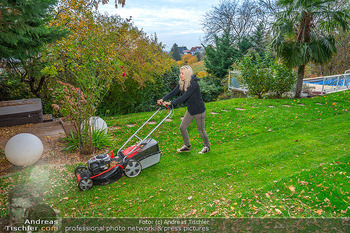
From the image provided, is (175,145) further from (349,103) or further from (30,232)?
(349,103)

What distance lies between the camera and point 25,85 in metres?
10.4

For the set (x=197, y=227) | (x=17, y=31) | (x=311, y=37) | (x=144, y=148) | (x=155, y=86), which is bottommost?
(x=197, y=227)

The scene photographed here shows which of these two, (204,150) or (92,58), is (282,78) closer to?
(204,150)

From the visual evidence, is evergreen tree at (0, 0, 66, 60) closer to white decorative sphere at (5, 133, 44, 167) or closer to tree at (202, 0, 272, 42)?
white decorative sphere at (5, 133, 44, 167)

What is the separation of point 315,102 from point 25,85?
12087 millimetres

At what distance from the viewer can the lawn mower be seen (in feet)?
12.8

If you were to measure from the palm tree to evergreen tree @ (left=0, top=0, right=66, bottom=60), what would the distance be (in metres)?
8.41

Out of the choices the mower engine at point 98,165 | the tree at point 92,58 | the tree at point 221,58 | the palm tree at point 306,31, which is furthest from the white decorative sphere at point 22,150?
the tree at point 221,58

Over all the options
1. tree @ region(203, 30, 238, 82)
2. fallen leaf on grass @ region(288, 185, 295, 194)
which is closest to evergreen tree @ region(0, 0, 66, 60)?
fallen leaf on grass @ region(288, 185, 295, 194)

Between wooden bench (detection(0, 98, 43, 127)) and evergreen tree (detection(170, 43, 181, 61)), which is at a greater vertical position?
evergreen tree (detection(170, 43, 181, 61))

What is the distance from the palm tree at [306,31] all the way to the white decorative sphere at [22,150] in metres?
9.09

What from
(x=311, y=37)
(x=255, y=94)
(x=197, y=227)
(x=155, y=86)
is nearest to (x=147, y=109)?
(x=155, y=86)

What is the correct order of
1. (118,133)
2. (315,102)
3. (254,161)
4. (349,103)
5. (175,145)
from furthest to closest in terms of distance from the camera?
(315,102) < (349,103) < (118,133) < (175,145) < (254,161)

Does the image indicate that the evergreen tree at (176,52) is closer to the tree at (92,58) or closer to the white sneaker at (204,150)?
the tree at (92,58)
